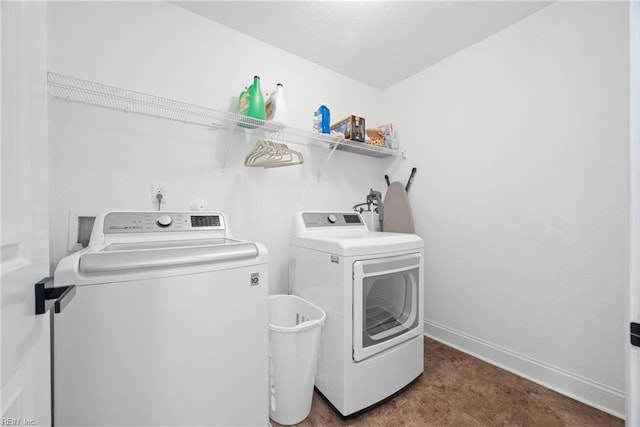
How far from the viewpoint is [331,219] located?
77.0 inches

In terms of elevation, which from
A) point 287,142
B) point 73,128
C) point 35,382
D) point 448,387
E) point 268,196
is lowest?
point 448,387

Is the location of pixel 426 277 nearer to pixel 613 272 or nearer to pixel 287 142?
pixel 613 272

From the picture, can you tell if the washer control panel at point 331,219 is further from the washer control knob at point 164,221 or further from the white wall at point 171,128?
the washer control knob at point 164,221

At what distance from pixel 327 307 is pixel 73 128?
1729 mm

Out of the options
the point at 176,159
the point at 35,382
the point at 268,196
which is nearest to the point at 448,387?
the point at 268,196

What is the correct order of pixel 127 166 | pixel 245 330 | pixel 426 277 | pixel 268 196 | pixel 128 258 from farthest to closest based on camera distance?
pixel 426 277 → pixel 268 196 → pixel 127 166 → pixel 245 330 → pixel 128 258

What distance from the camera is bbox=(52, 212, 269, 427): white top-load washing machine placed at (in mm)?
792

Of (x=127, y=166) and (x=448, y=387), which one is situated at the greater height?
(x=127, y=166)

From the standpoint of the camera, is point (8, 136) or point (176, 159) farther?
point (176, 159)

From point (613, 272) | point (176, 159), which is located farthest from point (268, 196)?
point (613, 272)

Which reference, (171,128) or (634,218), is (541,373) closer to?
(634,218)

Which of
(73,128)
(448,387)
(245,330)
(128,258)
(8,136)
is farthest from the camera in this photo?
(448,387)

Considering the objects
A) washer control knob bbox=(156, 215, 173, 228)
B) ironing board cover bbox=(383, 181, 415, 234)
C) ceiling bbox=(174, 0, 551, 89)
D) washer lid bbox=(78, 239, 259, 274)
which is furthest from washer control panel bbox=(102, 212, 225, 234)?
ironing board cover bbox=(383, 181, 415, 234)

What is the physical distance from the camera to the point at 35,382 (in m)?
0.50
